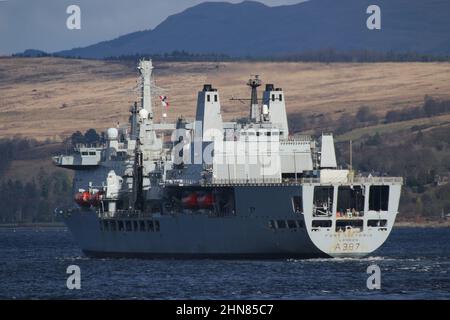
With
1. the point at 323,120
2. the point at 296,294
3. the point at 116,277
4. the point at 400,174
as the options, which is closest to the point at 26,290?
the point at 116,277

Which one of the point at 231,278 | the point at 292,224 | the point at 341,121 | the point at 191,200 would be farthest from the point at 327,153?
the point at 341,121

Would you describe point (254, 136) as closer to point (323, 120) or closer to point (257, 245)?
point (257, 245)

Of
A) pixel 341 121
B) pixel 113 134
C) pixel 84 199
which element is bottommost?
pixel 84 199

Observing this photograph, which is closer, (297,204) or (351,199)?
(297,204)

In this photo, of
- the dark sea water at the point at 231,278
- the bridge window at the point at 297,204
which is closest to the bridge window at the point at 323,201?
the bridge window at the point at 297,204

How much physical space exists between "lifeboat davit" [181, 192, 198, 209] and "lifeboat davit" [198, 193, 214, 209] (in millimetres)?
416

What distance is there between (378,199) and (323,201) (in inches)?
145

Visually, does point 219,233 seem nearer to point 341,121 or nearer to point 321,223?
point 321,223

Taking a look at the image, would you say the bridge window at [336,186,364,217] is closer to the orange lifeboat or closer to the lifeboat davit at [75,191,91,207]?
the orange lifeboat

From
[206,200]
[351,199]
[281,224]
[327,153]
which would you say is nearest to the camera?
[281,224]

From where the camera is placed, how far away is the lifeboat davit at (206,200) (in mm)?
82500

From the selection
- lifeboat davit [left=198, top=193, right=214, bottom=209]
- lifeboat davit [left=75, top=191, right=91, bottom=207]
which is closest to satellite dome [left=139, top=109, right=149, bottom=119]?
lifeboat davit [left=75, top=191, right=91, bottom=207]

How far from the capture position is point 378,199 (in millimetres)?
79625
